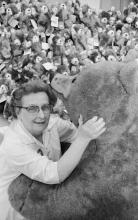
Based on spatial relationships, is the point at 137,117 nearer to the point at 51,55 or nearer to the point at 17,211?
the point at 17,211

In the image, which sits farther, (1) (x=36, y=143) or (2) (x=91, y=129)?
(1) (x=36, y=143)

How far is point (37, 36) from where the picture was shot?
80.3 inches

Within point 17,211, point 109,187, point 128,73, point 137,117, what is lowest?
point 17,211

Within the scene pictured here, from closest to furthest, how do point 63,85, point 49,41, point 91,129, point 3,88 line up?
point 91,129
point 63,85
point 3,88
point 49,41

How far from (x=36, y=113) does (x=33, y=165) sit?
16 cm

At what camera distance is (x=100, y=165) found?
0.96m

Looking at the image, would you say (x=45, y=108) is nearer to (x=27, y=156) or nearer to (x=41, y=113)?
(x=41, y=113)

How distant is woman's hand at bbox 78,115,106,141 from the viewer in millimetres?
923

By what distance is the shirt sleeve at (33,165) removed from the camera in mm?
961

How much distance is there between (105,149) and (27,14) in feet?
4.41

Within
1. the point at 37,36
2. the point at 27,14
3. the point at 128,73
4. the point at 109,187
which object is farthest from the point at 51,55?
the point at 109,187

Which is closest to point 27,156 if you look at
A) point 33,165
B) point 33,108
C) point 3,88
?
point 33,165

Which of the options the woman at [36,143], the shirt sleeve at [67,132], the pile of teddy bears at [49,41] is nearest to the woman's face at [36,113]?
the woman at [36,143]

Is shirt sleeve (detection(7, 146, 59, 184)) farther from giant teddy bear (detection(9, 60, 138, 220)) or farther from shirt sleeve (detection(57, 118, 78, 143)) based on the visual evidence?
shirt sleeve (detection(57, 118, 78, 143))
